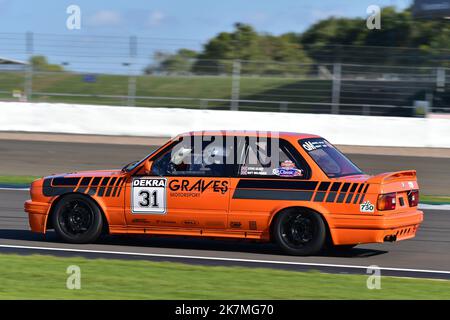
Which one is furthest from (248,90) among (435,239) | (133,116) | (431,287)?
(431,287)

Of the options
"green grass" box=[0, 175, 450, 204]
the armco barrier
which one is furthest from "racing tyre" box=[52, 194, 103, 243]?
the armco barrier

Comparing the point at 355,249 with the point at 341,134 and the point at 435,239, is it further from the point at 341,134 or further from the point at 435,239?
the point at 341,134

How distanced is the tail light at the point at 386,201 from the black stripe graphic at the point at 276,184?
2.24 ft

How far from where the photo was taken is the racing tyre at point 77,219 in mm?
9531

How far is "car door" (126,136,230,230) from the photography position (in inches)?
361

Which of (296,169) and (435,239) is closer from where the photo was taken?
(296,169)

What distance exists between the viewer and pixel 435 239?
10.6 meters

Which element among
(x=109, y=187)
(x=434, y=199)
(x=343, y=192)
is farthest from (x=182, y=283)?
(x=434, y=199)

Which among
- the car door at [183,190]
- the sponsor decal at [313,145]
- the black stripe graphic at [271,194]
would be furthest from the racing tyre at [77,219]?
the sponsor decal at [313,145]

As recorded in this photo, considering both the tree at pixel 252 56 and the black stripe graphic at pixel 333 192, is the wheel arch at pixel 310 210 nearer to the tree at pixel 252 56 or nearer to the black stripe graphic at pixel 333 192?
the black stripe graphic at pixel 333 192

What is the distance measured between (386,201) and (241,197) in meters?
1.51

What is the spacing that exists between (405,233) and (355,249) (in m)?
0.90

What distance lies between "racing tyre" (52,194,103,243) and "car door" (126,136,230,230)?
0.40 meters
